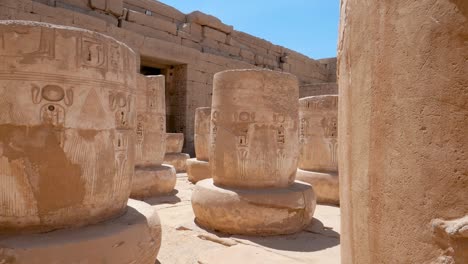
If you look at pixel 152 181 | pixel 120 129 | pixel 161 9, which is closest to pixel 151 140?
pixel 152 181

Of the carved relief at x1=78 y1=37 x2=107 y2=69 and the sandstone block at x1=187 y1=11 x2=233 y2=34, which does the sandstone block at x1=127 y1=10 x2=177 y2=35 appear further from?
the carved relief at x1=78 y1=37 x2=107 y2=69

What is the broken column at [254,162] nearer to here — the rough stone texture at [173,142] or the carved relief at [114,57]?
the carved relief at [114,57]

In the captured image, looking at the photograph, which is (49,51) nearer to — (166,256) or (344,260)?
(344,260)

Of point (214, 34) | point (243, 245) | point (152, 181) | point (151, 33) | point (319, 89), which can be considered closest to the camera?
point (243, 245)

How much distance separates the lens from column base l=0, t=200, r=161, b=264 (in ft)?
5.77

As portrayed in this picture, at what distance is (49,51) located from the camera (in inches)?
76.9

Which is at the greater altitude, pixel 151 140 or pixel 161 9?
pixel 161 9

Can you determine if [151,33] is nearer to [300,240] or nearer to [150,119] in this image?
[150,119]

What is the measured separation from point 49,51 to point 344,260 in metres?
1.84

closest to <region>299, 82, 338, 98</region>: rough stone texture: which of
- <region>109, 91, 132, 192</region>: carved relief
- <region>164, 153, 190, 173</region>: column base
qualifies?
<region>164, 153, 190, 173</region>: column base

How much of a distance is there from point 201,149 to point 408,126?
6.73 m

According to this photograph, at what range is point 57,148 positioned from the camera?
1.96 m

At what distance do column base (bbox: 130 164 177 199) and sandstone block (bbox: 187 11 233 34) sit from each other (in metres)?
7.36

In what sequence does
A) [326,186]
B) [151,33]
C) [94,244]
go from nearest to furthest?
[94,244], [326,186], [151,33]
